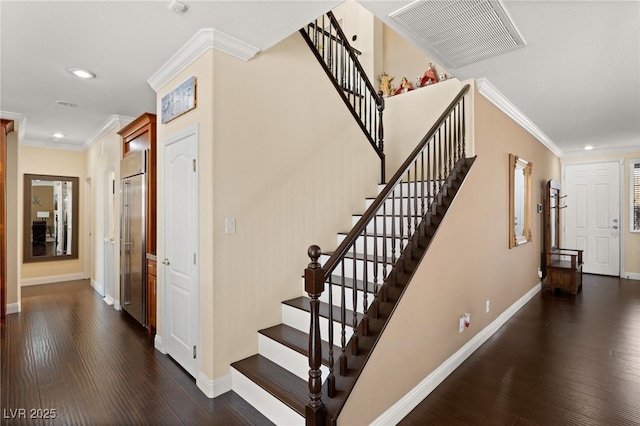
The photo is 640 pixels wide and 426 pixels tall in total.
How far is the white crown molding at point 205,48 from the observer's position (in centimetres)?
236

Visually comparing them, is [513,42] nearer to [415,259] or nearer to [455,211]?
[455,211]

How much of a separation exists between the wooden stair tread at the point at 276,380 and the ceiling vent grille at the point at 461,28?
2.56 meters

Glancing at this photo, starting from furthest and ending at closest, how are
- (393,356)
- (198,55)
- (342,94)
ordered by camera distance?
1. (342,94)
2. (198,55)
3. (393,356)

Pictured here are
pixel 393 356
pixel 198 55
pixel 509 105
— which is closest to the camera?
pixel 393 356

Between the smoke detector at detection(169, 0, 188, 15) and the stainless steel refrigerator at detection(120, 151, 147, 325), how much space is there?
2.10 metres

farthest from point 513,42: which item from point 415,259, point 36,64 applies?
point 36,64

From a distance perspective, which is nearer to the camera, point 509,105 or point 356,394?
point 356,394

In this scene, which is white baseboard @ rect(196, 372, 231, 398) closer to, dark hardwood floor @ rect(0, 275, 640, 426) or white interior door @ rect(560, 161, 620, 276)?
dark hardwood floor @ rect(0, 275, 640, 426)

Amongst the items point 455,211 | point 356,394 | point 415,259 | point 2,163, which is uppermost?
point 2,163

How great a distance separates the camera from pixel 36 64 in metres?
2.87

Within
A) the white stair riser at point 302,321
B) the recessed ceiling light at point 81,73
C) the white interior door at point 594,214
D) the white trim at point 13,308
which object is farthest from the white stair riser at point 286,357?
the white interior door at point 594,214

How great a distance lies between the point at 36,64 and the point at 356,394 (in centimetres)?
370

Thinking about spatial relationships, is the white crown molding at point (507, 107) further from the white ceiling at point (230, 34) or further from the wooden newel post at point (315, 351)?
the wooden newel post at point (315, 351)

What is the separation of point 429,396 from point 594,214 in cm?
685
